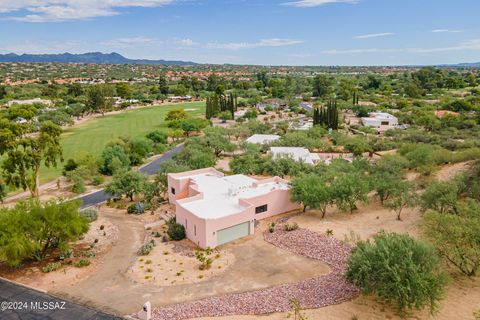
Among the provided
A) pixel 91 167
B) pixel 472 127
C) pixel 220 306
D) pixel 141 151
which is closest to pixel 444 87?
pixel 472 127

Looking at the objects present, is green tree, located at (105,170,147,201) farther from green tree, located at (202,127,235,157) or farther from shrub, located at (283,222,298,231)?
green tree, located at (202,127,235,157)

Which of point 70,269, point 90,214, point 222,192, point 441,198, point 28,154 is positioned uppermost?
point 28,154

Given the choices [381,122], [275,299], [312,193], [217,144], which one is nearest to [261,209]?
[312,193]

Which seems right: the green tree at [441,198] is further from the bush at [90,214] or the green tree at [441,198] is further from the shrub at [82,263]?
the bush at [90,214]

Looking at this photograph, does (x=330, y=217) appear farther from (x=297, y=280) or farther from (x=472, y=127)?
(x=472, y=127)

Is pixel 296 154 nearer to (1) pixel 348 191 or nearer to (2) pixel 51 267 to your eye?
(1) pixel 348 191

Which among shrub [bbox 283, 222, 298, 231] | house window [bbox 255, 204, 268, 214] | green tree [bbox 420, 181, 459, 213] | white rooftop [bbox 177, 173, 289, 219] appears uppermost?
green tree [bbox 420, 181, 459, 213]

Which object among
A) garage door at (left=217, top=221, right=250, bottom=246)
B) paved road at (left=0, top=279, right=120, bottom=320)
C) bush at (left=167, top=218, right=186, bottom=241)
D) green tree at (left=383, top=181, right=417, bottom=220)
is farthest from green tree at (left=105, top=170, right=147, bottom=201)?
green tree at (left=383, top=181, right=417, bottom=220)
